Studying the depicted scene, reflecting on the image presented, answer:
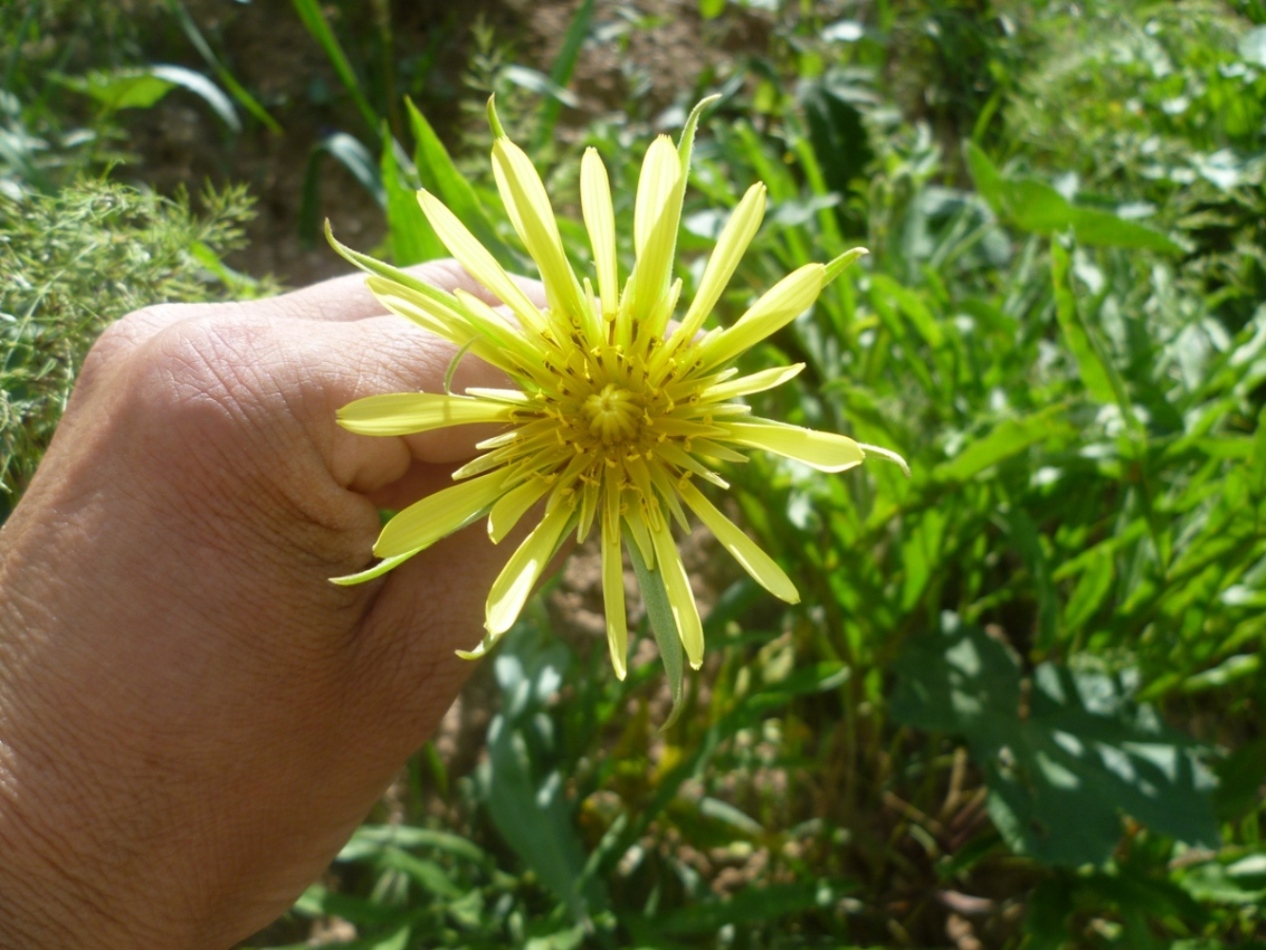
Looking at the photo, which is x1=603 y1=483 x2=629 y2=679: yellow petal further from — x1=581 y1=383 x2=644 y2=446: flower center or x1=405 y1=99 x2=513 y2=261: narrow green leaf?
x1=405 y1=99 x2=513 y2=261: narrow green leaf

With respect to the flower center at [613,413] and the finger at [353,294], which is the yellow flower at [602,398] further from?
the finger at [353,294]

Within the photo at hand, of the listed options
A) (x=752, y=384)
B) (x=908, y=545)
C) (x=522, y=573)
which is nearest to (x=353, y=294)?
(x=522, y=573)

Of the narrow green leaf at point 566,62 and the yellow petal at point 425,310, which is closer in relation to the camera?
the yellow petal at point 425,310

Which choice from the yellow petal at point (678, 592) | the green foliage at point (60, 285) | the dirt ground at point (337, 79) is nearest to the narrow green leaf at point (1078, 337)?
the yellow petal at point (678, 592)

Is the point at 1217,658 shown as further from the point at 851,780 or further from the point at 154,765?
the point at 154,765

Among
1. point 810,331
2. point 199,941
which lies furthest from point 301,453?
point 810,331

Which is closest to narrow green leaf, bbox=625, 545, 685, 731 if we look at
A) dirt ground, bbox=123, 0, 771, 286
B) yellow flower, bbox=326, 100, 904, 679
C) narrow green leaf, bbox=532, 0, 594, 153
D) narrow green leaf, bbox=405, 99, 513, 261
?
yellow flower, bbox=326, 100, 904, 679

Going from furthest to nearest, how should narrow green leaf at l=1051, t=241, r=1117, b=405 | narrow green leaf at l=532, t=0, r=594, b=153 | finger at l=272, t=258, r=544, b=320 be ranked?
narrow green leaf at l=532, t=0, r=594, b=153
narrow green leaf at l=1051, t=241, r=1117, b=405
finger at l=272, t=258, r=544, b=320

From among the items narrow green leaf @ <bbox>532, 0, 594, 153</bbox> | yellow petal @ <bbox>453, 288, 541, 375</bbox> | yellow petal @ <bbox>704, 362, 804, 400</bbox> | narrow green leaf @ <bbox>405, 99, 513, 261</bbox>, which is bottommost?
yellow petal @ <bbox>704, 362, 804, 400</bbox>
